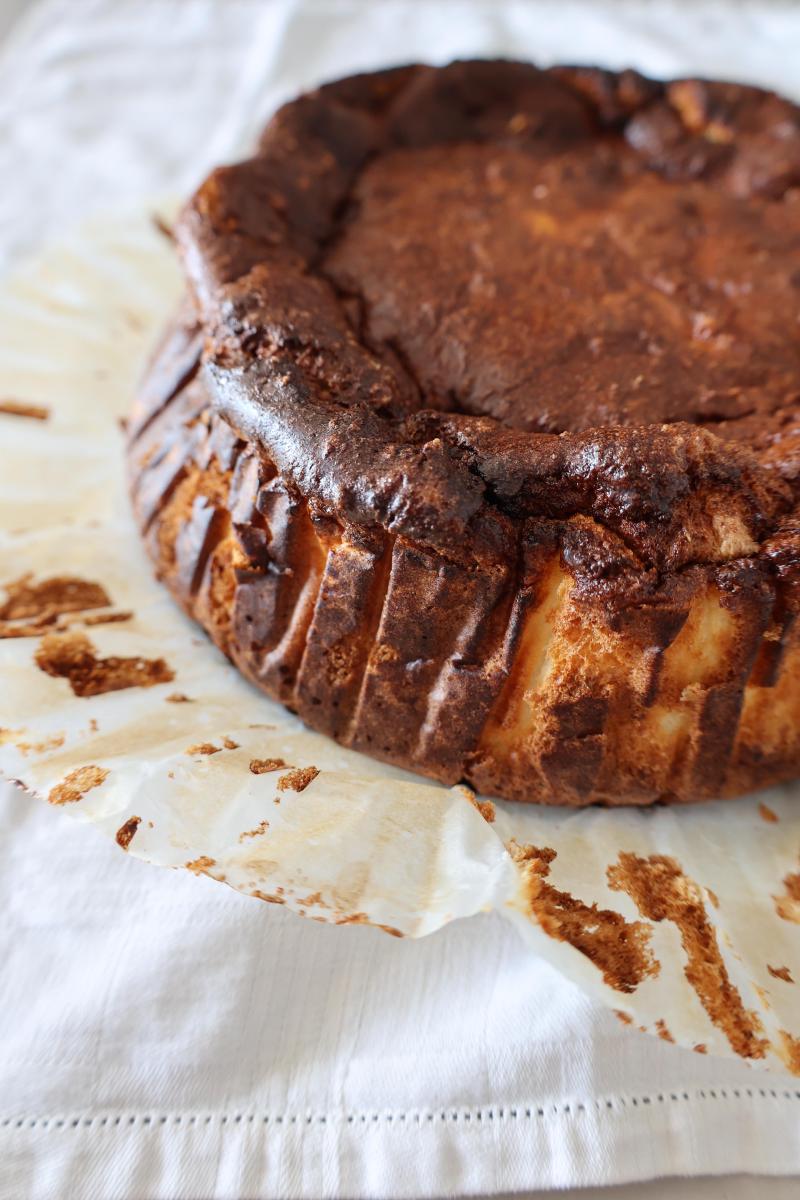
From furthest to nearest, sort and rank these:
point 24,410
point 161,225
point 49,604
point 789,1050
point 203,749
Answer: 1. point 161,225
2. point 24,410
3. point 49,604
4. point 203,749
5. point 789,1050

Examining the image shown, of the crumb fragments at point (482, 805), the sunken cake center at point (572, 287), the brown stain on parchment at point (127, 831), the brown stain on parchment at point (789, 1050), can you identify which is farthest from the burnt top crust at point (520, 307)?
the brown stain on parchment at point (789, 1050)

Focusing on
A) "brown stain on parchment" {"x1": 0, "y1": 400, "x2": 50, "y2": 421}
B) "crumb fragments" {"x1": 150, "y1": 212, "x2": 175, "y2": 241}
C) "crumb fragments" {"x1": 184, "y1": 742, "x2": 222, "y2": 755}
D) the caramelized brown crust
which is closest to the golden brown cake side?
the caramelized brown crust

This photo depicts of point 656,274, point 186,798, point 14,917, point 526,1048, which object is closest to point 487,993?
point 526,1048

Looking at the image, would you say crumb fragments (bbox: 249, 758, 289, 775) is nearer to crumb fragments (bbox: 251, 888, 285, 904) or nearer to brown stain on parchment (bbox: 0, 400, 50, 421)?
crumb fragments (bbox: 251, 888, 285, 904)

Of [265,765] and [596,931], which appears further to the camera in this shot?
[265,765]

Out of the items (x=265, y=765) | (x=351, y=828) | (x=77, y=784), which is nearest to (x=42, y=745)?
(x=77, y=784)

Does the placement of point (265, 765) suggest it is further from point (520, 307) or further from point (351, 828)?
point (520, 307)

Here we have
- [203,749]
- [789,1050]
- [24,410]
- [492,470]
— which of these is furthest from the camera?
[24,410]
